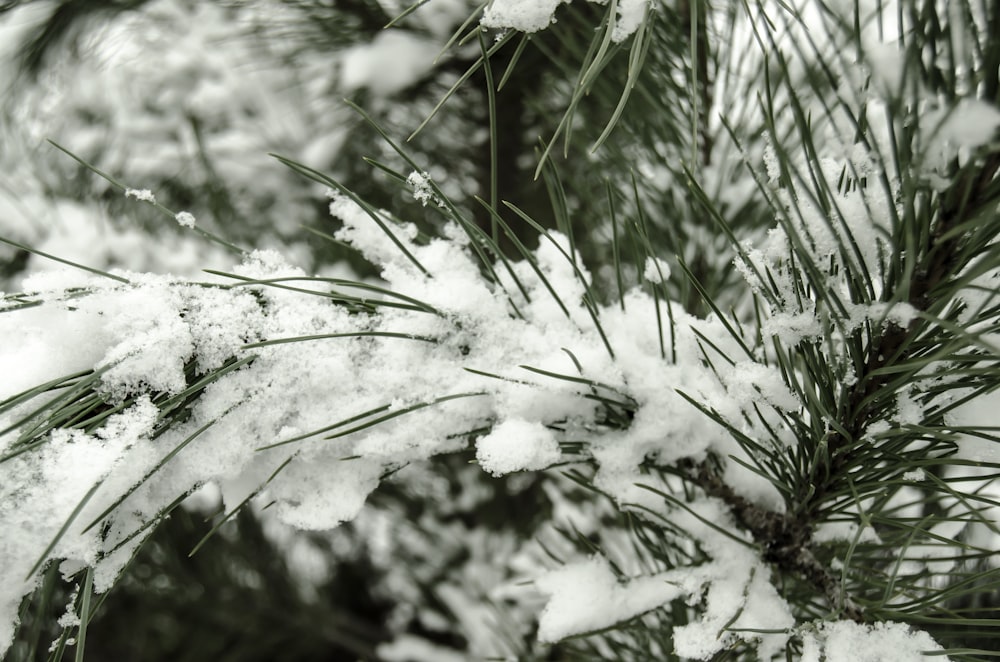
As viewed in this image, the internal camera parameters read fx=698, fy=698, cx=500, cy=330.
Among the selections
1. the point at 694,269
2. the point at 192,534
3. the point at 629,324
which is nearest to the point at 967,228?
the point at 629,324

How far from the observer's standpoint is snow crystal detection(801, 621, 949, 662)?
508mm

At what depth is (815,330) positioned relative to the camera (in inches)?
18.7

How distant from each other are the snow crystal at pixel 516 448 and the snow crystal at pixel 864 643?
0.77ft

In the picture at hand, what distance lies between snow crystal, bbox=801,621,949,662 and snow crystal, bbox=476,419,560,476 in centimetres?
23

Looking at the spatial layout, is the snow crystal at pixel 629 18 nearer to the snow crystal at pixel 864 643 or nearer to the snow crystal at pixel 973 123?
the snow crystal at pixel 973 123

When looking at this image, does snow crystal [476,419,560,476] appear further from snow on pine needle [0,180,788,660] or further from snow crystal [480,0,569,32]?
snow crystal [480,0,569,32]

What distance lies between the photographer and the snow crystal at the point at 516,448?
1.66 feet

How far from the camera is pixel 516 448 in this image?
51cm

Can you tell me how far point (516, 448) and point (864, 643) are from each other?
30 centimetres

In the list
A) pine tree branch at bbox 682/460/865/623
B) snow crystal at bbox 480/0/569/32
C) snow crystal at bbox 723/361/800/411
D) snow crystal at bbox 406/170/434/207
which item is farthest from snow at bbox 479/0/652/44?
pine tree branch at bbox 682/460/865/623

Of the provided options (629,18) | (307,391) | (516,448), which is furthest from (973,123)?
(307,391)

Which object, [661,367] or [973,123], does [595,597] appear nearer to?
[661,367]

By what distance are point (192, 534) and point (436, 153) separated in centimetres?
96

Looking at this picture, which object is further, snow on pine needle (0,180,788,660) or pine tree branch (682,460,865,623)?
pine tree branch (682,460,865,623)
